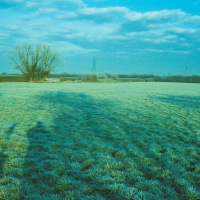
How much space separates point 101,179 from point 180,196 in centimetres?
156

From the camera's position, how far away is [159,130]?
983cm

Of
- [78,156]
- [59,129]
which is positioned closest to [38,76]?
[59,129]

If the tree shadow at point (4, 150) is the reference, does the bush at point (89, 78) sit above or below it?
above

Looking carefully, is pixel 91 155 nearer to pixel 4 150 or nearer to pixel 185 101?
pixel 4 150

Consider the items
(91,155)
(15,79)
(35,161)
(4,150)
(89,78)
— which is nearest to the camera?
(35,161)

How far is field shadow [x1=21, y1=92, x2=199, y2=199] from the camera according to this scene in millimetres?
4625

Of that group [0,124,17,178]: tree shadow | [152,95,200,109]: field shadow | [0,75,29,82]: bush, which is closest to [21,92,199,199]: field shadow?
[0,124,17,178]: tree shadow

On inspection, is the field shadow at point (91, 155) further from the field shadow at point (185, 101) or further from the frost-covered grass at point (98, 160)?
the field shadow at point (185, 101)

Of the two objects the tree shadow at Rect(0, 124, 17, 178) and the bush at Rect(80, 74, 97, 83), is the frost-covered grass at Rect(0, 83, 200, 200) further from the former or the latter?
the bush at Rect(80, 74, 97, 83)

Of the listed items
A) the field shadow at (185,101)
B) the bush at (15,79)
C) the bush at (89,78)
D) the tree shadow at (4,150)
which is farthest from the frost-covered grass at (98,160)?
the bush at (89,78)

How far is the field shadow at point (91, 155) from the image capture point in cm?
463

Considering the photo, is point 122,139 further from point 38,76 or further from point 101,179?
point 38,76

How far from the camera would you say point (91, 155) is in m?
6.44

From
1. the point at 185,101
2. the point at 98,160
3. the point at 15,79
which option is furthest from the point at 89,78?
the point at 98,160
